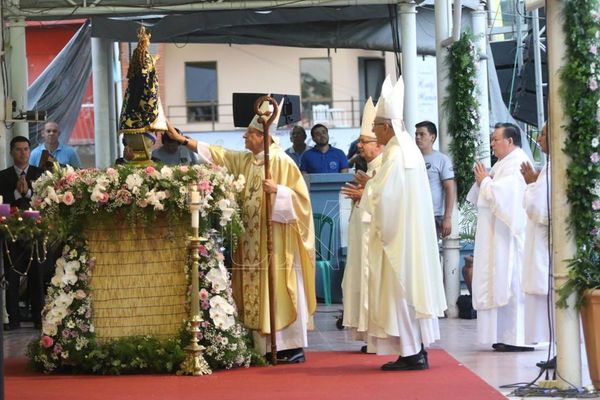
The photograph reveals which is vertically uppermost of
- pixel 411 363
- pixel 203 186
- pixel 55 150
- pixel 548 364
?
pixel 55 150

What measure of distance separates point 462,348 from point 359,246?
1299 mm

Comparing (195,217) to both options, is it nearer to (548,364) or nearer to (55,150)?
(548,364)

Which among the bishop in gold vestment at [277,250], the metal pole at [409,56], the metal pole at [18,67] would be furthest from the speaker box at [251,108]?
the metal pole at [18,67]

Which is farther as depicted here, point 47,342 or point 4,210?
point 47,342

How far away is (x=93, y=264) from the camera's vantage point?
1032 cm

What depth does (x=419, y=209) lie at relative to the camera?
34.1 feet

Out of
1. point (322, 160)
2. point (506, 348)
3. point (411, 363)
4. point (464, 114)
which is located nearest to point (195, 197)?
point (411, 363)

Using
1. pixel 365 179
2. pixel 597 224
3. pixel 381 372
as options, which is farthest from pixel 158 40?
pixel 597 224

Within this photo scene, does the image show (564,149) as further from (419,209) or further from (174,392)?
(174,392)

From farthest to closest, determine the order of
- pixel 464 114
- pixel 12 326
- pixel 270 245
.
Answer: pixel 464 114 → pixel 12 326 → pixel 270 245

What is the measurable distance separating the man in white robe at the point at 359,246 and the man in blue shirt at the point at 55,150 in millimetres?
4781

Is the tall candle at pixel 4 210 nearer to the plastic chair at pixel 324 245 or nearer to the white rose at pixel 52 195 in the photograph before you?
the white rose at pixel 52 195

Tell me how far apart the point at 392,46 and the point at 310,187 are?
2740mm

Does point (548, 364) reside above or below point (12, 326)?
above
